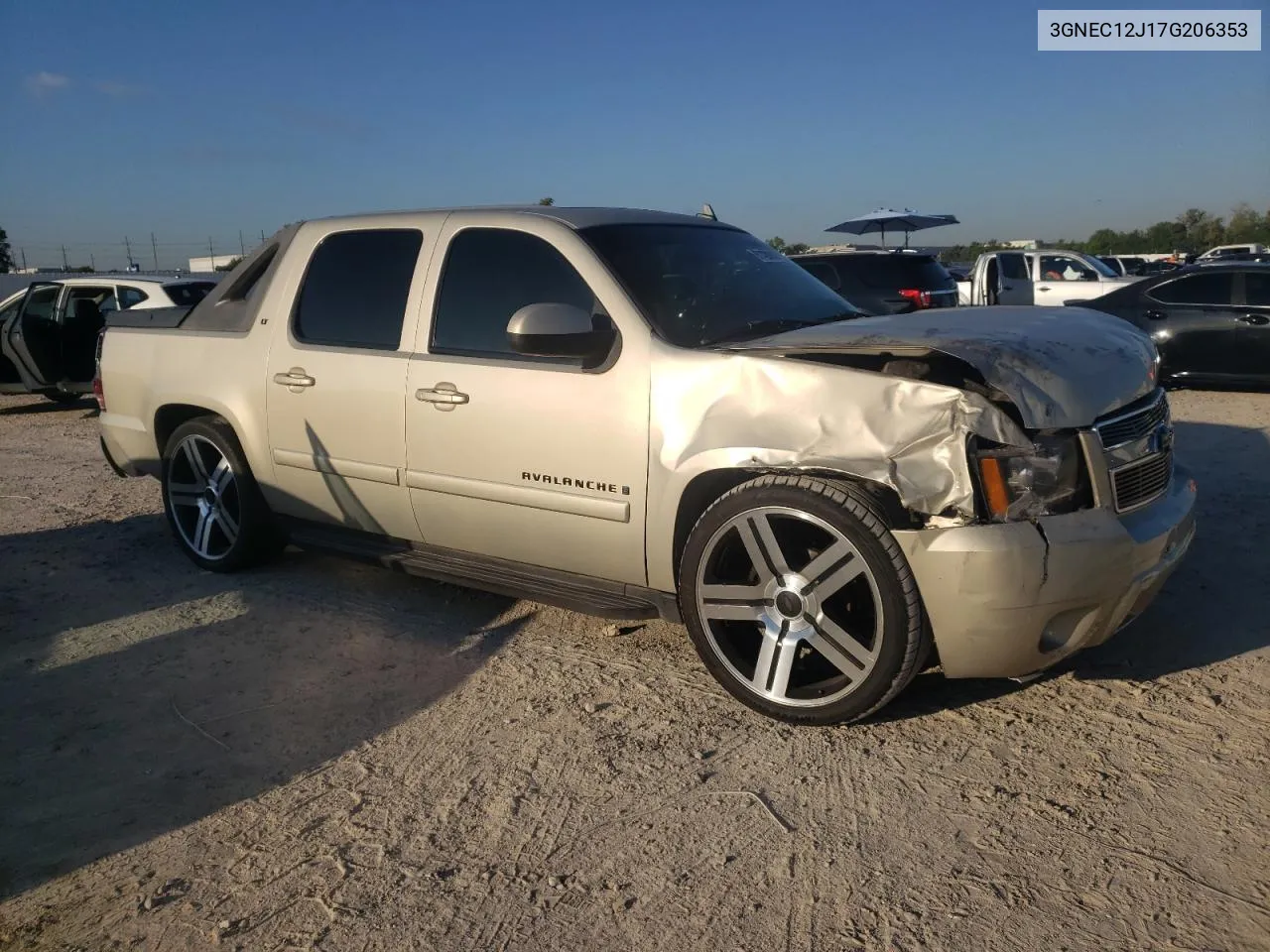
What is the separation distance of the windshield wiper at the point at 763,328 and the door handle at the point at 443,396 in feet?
3.46

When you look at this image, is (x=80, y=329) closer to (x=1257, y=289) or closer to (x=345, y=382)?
→ (x=345, y=382)

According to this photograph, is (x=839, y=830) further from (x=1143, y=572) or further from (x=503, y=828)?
(x=1143, y=572)

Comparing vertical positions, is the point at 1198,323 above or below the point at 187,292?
below

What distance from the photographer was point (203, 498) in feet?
17.7

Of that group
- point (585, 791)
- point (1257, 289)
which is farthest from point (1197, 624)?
point (1257, 289)

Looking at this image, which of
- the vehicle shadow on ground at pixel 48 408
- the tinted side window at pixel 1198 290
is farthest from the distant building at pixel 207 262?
the tinted side window at pixel 1198 290

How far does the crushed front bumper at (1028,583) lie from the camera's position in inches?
118

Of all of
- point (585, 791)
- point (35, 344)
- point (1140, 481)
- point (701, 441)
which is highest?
point (35, 344)

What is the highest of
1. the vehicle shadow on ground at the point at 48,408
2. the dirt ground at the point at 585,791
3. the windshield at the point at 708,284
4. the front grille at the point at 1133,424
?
the windshield at the point at 708,284

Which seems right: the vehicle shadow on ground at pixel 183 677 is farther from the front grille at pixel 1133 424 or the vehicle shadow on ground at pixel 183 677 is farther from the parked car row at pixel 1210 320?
the parked car row at pixel 1210 320

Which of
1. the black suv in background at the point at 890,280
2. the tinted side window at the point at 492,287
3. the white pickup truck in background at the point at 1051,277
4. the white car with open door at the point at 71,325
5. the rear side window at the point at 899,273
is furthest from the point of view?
the white pickup truck in background at the point at 1051,277

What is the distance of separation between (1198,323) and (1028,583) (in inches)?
359

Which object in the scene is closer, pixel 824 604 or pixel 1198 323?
pixel 824 604

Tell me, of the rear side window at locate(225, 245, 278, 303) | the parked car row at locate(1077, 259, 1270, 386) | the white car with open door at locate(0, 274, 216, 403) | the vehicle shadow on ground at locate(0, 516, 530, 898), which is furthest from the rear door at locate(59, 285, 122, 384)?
the parked car row at locate(1077, 259, 1270, 386)
